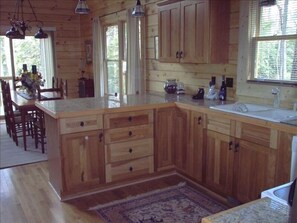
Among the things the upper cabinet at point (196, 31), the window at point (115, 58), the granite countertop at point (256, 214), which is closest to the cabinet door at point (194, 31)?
the upper cabinet at point (196, 31)

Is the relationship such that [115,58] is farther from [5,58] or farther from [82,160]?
[82,160]

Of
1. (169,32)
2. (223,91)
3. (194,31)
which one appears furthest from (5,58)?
(223,91)

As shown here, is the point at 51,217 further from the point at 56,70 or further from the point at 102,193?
the point at 56,70

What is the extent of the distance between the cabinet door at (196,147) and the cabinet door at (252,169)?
488 mm

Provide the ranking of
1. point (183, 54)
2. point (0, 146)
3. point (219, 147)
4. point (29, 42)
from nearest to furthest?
point (219, 147) → point (183, 54) → point (0, 146) → point (29, 42)

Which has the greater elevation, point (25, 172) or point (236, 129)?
point (236, 129)

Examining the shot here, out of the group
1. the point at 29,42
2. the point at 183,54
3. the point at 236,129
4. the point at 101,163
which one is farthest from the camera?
the point at 29,42

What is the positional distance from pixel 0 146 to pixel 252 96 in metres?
3.97

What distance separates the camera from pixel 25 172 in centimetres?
387

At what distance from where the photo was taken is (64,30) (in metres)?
7.32

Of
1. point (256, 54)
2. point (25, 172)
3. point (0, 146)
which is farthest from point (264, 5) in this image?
point (0, 146)

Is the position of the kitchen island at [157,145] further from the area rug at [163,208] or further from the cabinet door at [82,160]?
the area rug at [163,208]

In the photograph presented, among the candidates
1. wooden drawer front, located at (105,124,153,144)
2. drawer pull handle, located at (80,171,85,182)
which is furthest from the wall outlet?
drawer pull handle, located at (80,171,85,182)

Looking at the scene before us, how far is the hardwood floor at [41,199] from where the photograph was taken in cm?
276
